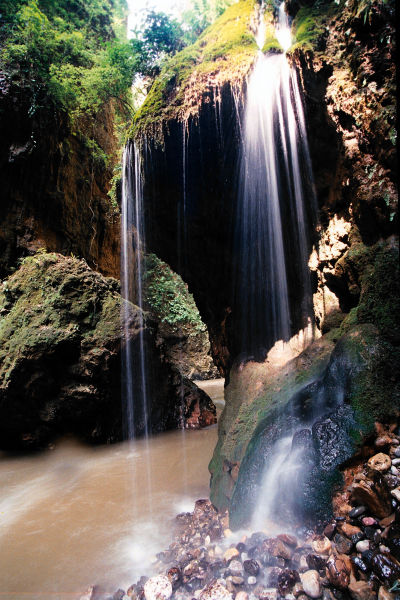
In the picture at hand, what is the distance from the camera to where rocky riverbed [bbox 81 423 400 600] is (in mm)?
2000

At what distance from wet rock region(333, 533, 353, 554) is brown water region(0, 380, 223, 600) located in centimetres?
182

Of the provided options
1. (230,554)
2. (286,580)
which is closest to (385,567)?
(286,580)

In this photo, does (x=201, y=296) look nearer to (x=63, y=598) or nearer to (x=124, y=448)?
(x=124, y=448)

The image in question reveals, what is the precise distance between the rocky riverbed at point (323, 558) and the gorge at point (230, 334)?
0.01 metres

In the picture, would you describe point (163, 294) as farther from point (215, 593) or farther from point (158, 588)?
point (215, 593)

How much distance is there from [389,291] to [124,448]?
20.7 ft

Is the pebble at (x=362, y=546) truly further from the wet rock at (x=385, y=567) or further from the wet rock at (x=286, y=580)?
the wet rock at (x=286, y=580)

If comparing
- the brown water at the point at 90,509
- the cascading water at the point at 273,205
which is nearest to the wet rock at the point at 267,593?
the brown water at the point at 90,509

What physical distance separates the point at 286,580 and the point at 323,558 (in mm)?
312

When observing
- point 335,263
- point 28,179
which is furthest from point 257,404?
point 28,179

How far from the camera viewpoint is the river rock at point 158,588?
2388 mm

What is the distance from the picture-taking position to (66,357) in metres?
6.89

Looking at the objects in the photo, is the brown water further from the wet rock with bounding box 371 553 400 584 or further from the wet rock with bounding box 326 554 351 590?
the wet rock with bounding box 371 553 400 584

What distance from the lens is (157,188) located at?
7.19 metres
